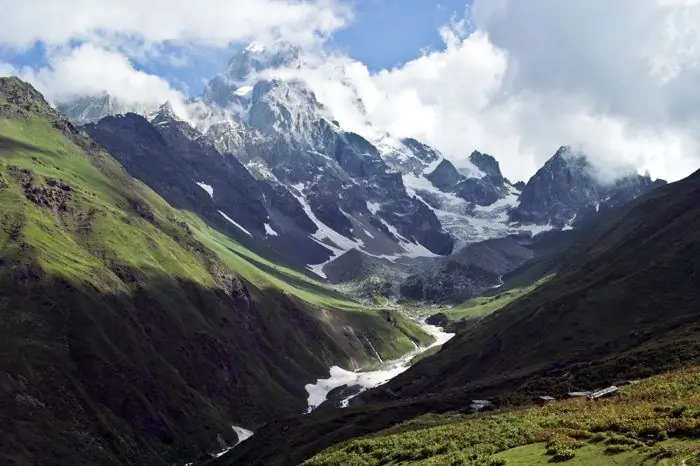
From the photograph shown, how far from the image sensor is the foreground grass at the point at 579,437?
4016 centimetres

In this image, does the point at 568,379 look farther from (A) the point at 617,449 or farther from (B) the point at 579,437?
(A) the point at 617,449

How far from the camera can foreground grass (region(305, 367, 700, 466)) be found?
40.2 m

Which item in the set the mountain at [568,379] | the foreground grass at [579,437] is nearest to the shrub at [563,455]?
the foreground grass at [579,437]

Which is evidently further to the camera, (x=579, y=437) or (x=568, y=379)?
(x=568, y=379)

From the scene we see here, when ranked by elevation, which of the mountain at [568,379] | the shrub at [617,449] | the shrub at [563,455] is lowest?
the mountain at [568,379]

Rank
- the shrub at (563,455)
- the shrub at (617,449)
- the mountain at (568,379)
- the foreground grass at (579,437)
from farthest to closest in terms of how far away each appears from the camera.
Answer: the mountain at (568,379), the shrub at (563,455), the shrub at (617,449), the foreground grass at (579,437)

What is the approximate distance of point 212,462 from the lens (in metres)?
184

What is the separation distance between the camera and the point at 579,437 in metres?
46.1

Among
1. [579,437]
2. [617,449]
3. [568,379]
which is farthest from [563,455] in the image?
[568,379]

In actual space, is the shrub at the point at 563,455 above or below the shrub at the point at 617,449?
above

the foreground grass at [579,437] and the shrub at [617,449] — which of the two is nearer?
the foreground grass at [579,437]

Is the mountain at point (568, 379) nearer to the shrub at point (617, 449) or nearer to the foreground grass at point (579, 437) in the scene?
the foreground grass at point (579, 437)

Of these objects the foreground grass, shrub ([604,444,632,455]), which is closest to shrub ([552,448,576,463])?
the foreground grass

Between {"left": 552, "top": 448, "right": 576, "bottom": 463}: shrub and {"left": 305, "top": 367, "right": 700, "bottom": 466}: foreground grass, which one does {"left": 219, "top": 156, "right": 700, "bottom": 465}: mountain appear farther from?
{"left": 552, "top": 448, "right": 576, "bottom": 463}: shrub
